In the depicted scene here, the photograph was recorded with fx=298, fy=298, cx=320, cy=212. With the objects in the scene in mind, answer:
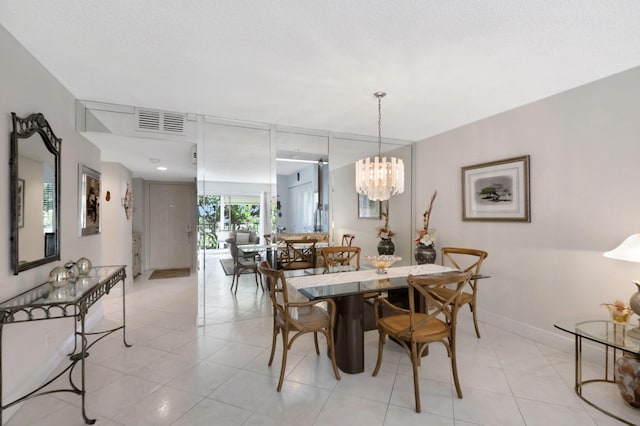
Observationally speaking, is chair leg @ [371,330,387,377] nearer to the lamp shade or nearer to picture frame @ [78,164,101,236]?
the lamp shade

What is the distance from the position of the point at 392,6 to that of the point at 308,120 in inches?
82.5

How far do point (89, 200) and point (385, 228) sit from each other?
3.77 meters

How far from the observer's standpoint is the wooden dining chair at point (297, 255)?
3.87 m

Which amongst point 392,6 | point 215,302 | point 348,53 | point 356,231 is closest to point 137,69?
point 348,53

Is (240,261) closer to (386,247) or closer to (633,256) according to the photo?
(386,247)

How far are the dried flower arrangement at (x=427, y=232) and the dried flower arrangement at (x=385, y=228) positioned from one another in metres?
0.47

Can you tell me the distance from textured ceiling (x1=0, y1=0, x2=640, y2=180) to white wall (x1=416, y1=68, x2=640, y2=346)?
255mm

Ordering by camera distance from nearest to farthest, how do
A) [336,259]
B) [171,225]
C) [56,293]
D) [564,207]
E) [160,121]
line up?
1. [56,293]
2. [564,207]
3. [160,121]
4. [336,259]
5. [171,225]

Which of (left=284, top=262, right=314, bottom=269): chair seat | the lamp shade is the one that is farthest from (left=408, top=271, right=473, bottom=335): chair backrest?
(left=284, top=262, right=314, bottom=269): chair seat

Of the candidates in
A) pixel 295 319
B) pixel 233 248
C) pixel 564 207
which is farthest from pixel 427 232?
pixel 233 248

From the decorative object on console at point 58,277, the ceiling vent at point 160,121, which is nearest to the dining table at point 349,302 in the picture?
the decorative object on console at point 58,277

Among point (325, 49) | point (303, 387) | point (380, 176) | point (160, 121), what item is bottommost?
point (303, 387)

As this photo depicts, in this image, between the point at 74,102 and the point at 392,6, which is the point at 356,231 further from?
the point at 74,102

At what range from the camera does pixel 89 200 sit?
131 inches
